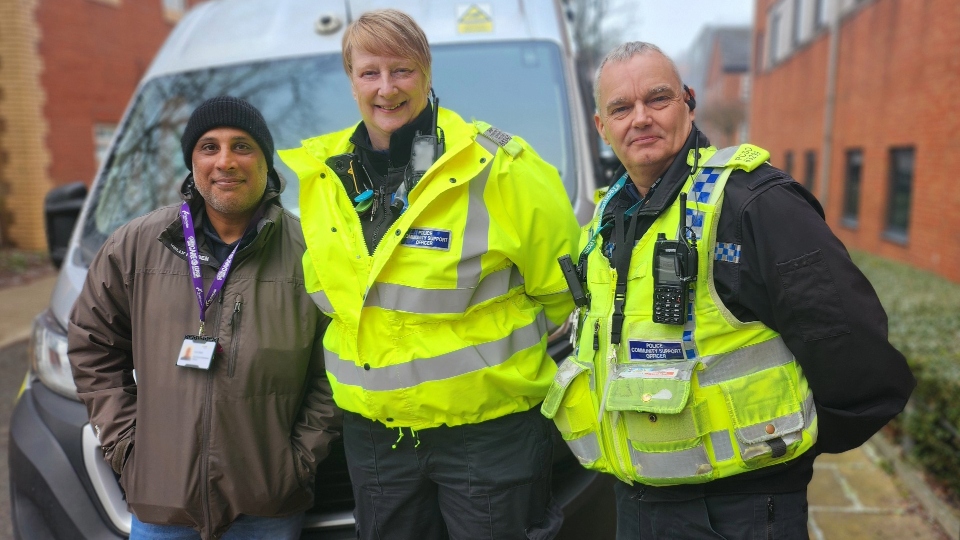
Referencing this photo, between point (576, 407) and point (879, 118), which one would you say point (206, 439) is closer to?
point (576, 407)

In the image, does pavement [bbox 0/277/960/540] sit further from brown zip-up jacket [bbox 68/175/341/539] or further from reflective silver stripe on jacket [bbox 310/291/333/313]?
reflective silver stripe on jacket [bbox 310/291/333/313]

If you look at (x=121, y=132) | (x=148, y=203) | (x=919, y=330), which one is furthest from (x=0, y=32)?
(x=919, y=330)

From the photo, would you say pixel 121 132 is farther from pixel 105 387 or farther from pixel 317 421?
pixel 317 421

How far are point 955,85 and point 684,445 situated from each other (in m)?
7.83

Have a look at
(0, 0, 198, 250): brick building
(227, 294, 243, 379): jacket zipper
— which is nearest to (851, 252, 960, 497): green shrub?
(227, 294, 243, 379): jacket zipper

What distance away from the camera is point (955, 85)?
7711 mm

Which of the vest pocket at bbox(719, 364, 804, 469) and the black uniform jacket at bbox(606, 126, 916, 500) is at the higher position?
the black uniform jacket at bbox(606, 126, 916, 500)

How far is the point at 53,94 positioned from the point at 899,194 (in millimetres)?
12547

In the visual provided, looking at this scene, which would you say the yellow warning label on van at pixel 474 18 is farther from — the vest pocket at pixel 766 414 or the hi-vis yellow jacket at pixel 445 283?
the vest pocket at pixel 766 414

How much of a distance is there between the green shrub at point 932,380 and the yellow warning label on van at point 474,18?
114 inches

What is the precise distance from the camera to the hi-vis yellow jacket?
1956 millimetres

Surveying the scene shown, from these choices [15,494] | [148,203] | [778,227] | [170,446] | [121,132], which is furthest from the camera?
[121,132]

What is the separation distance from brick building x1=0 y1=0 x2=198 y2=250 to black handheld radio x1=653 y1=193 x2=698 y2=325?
38.7 ft

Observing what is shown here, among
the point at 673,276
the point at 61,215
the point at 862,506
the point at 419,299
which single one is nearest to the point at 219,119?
the point at 419,299
